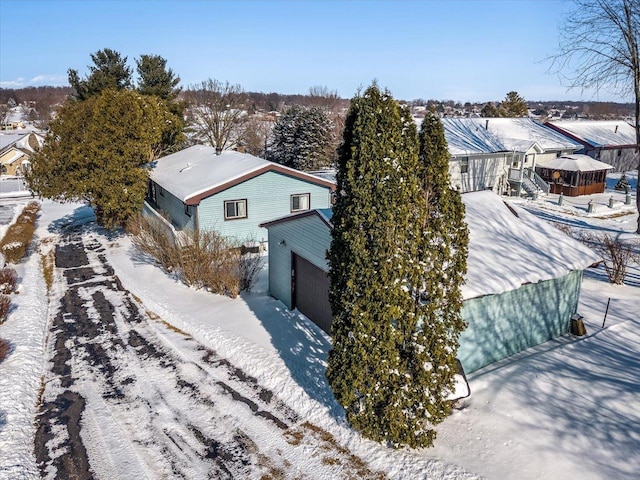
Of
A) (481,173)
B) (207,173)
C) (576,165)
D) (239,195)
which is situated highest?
(576,165)

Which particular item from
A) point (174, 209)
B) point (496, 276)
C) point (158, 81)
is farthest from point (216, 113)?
point (496, 276)

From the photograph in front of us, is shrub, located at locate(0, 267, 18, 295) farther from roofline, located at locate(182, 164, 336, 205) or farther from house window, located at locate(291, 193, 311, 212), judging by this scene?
house window, located at locate(291, 193, 311, 212)

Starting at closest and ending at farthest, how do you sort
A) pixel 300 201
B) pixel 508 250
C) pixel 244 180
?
pixel 508 250 < pixel 244 180 < pixel 300 201

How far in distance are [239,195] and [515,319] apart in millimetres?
13888

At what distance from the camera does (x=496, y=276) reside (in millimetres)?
10227

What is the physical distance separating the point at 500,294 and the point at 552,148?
32537mm

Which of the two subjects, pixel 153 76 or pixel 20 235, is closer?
pixel 20 235

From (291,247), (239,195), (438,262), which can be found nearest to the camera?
(438,262)

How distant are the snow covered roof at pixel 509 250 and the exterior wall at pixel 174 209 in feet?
43.1

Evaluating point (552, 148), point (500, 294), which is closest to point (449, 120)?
point (552, 148)

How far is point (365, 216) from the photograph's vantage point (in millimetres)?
7789

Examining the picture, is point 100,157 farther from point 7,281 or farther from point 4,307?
point 4,307

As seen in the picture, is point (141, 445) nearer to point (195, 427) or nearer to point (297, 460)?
point (195, 427)

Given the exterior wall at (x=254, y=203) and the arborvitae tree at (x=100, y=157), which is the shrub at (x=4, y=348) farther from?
the arborvitae tree at (x=100, y=157)
